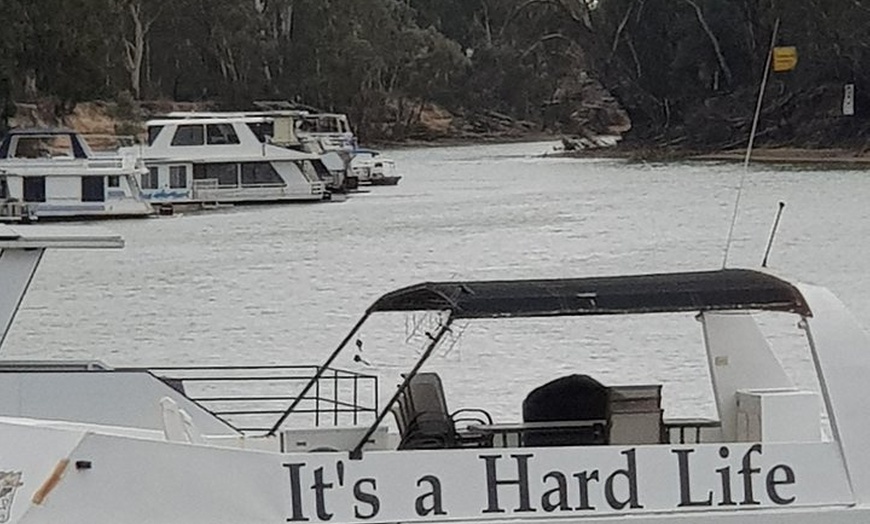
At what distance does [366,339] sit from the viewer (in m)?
24.3

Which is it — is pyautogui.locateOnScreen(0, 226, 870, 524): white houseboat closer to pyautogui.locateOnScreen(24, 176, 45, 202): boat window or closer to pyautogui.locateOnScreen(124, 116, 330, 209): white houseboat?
pyautogui.locateOnScreen(24, 176, 45, 202): boat window

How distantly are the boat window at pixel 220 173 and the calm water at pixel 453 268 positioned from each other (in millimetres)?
2039

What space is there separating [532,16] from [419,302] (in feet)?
286

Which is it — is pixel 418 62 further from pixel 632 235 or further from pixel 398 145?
pixel 632 235

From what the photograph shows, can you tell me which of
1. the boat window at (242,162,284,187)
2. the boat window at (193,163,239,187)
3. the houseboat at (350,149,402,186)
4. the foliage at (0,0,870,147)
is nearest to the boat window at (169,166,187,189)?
the boat window at (193,163,239,187)

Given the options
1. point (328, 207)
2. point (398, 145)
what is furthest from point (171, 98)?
point (328, 207)

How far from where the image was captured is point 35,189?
45.0 m

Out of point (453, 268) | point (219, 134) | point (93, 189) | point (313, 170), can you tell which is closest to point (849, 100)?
point (313, 170)

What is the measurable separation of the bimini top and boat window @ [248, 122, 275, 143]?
147 feet

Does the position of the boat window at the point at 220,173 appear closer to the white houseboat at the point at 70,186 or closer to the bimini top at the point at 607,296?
the white houseboat at the point at 70,186

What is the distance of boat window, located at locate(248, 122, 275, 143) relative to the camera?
5350 cm

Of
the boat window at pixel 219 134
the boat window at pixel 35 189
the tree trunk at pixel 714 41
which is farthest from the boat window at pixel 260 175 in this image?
the tree trunk at pixel 714 41

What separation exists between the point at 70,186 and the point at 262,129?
37.4 feet

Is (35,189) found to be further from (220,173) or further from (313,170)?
(313,170)
